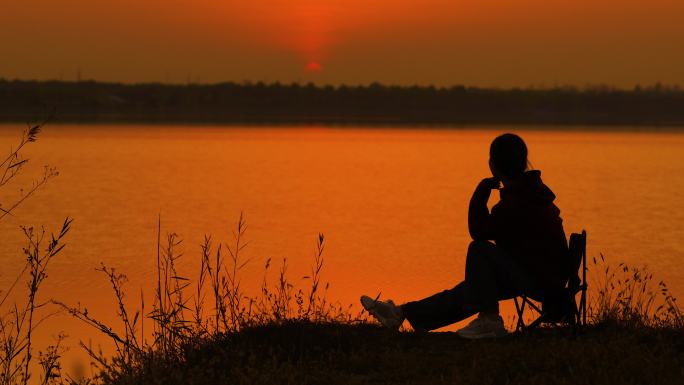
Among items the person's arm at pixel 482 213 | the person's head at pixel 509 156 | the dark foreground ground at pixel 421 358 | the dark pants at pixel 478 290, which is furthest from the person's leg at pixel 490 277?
the person's head at pixel 509 156

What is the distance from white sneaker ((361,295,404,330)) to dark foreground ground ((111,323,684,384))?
0.40ft

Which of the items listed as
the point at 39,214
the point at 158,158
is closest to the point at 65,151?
the point at 158,158

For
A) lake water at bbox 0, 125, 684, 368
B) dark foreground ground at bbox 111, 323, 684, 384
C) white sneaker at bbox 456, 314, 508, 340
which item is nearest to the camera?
dark foreground ground at bbox 111, 323, 684, 384

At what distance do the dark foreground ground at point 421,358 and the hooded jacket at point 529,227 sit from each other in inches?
22.1

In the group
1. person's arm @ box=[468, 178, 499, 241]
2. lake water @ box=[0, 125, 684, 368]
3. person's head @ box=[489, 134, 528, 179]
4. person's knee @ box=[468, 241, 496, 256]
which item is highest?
person's head @ box=[489, 134, 528, 179]

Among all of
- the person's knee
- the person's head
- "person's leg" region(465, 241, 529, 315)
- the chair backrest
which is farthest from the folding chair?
the person's head

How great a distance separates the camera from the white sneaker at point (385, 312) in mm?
7434

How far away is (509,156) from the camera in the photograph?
666cm

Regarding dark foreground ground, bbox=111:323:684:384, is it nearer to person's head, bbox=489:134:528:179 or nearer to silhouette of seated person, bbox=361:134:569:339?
silhouette of seated person, bbox=361:134:569:339

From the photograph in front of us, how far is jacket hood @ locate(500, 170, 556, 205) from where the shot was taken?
667 centimetres

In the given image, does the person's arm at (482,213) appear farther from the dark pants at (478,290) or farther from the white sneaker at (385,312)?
the white sneaker at (385,312)

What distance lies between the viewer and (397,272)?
15195 mm

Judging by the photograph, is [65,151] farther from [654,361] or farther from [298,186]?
[654,361]

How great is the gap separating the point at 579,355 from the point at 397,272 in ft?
28.8
